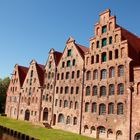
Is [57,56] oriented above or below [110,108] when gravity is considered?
above

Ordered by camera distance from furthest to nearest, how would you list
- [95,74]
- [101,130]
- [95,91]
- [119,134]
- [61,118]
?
[61,118], [95,74], [95,91], [101,130], [119,134]

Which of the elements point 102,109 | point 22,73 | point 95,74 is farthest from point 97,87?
point 22,73

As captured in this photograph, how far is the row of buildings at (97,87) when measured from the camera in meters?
36.2

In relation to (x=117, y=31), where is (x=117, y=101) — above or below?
below

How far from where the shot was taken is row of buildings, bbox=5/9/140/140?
36.2m

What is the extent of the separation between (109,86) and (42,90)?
2120 cm

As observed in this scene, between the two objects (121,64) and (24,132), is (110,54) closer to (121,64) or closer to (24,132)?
(121,64)

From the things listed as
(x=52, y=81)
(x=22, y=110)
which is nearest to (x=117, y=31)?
(x=52, y=81)

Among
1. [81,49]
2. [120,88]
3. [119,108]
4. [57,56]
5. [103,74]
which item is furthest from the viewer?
[57,56]

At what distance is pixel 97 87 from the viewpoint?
136 ft

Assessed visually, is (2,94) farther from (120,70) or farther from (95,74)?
(120,70)

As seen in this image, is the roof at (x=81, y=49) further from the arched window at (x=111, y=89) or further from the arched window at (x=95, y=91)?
the arched window at (x=111, y=89)

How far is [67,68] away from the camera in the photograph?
49438mm

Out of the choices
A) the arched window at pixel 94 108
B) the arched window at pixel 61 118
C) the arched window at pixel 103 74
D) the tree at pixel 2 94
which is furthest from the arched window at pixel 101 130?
the tree at pixel 2 94
